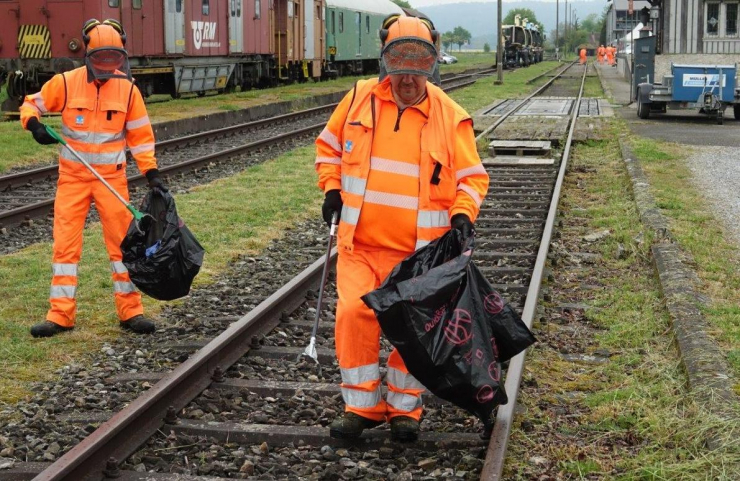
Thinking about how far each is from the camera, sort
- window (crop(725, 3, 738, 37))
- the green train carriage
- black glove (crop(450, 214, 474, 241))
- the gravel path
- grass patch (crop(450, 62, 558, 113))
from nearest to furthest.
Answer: black glove (crop(450, 214, 474, 241)) → the gravel path → window (crop(725, 3, 738, 37)) → grass patch (crop(450, 62, 558, 113)) → the green train carriage

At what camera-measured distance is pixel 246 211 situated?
11352 mm

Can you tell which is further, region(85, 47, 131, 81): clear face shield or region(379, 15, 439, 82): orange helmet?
region(85, 47, 131, 81): clear face shield

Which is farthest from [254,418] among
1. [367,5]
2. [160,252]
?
[367,5]

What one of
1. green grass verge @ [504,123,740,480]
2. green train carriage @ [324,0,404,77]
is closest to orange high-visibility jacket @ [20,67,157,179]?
green grass verge @ [504,123,740,480]

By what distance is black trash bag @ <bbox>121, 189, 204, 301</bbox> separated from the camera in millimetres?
6355

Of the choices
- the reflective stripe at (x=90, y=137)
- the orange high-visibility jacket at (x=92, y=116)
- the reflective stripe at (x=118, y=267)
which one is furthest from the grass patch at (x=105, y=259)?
the reflective stripe at (x=90, y=137)

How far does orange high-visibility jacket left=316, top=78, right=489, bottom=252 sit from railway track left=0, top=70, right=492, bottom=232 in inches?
260

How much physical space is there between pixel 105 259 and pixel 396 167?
484cm

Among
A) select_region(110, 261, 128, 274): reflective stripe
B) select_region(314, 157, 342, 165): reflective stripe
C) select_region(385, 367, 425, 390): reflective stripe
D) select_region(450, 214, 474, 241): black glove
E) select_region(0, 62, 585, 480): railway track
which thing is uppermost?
select_region(314, 157, 342, 165): reflective stripe

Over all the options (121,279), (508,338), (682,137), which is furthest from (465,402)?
(682,137)

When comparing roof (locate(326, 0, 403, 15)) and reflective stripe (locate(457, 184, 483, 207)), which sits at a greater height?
roof (locate(326, 0, 403, 15))

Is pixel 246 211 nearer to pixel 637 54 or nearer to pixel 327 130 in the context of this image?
pixel 327 130

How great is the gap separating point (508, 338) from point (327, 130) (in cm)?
122

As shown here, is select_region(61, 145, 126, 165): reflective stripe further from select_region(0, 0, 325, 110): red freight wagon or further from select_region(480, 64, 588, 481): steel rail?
select_region(0, 0, 325, 110): red freight wagon
